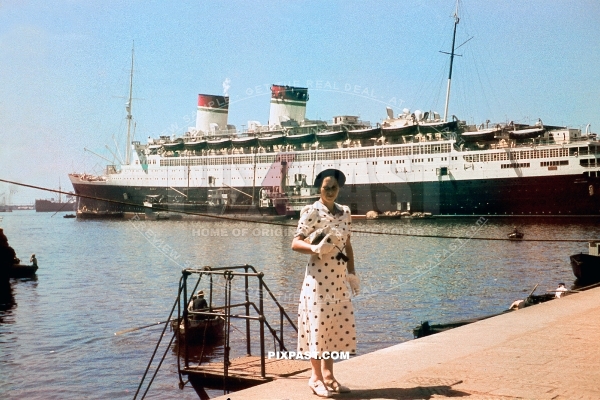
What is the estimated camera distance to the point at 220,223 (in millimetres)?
60406

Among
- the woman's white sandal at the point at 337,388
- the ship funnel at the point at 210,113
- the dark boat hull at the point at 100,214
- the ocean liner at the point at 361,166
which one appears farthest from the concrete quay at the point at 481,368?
the dark boat hull at the point at 100,214

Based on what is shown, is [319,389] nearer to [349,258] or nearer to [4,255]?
[349,258]

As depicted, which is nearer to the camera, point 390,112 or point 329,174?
point 329,174

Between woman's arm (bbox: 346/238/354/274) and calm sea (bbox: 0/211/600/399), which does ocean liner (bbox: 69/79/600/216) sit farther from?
woman's arm (bbox: 346/238/354/274)

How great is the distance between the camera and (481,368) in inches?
193

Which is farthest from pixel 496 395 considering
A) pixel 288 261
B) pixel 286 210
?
pixel 286 210

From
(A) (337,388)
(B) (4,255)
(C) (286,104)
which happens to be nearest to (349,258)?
(A) (337,388)

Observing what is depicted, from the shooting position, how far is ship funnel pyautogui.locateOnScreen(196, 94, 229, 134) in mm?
77062

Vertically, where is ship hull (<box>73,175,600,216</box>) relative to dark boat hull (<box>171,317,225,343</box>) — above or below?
above

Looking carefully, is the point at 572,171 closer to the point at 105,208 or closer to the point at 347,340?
the point at 347,340

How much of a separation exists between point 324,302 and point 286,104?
69.2m

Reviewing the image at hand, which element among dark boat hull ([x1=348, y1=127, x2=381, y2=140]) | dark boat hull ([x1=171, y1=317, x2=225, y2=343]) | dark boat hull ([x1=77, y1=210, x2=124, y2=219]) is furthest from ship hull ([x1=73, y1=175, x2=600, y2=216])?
dark boat hull ([x1=171, y1=317, x2=225, y2=343])

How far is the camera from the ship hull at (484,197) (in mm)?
47594

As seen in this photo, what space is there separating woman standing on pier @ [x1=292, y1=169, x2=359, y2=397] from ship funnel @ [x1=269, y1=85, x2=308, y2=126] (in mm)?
67296
